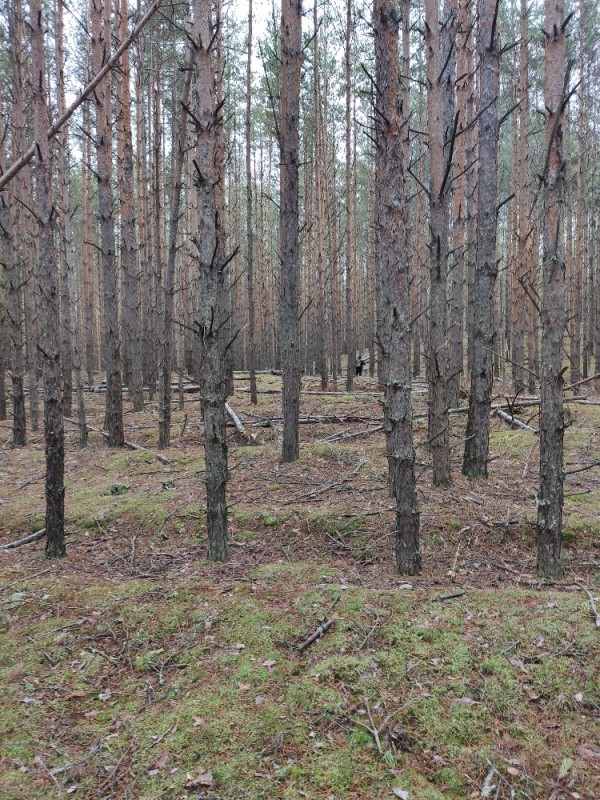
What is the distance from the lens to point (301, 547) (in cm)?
546

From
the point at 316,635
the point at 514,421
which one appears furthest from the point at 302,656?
the point at 514,421

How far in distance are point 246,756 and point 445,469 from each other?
4434 mm

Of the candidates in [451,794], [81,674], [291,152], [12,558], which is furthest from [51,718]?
[291,152]

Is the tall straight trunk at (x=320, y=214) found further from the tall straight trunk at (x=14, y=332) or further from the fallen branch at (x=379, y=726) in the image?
the fallen branch at (x=379, y=726)

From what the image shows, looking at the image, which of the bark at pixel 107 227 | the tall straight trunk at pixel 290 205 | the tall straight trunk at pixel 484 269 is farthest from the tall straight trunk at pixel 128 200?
the tall straight trunk at pixel 484 269

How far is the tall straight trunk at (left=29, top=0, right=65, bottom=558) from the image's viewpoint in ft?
14.0

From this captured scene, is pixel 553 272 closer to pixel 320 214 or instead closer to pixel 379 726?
pixel 379 726

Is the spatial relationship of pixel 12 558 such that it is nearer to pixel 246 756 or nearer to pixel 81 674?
pixel 81 674

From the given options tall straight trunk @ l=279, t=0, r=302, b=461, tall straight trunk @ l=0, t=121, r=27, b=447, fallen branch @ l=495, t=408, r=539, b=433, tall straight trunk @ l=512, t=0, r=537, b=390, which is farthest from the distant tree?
tall straight trunk @ l=0, t=121, r=27, b=447

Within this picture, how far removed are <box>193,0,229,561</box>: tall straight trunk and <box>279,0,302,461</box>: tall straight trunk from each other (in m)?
3.23

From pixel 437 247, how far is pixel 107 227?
613 centimetres

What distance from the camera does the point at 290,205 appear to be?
25.3 feet

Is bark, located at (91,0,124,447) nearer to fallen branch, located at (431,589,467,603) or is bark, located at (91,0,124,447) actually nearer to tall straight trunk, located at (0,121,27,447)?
tall straight trunk, located at (0,121,27,447)

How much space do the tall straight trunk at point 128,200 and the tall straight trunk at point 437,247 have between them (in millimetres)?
5800
